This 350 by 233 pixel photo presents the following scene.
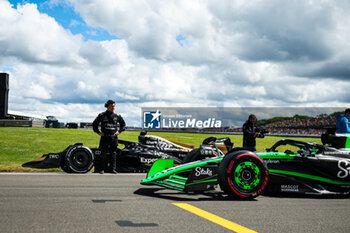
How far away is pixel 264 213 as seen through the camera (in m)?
4.62

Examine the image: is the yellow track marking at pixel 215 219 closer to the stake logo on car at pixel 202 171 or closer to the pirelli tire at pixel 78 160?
the stake logo on car at pixel 202 171

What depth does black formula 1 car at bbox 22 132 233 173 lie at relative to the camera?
9.65 m

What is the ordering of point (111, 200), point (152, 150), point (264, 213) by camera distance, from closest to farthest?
point (264, 213), point (111, 200), point (152, 150)

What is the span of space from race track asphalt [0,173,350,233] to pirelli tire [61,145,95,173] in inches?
113

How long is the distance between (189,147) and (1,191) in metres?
6.22

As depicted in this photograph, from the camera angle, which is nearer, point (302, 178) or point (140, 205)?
point (140, 205)

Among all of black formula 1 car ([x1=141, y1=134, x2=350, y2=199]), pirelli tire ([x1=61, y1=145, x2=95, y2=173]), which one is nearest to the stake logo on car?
black formula 1 car ([x1=141, y1=134, x2=350, y2=199])

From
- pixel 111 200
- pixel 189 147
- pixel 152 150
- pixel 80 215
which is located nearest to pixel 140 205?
pixel 111 200

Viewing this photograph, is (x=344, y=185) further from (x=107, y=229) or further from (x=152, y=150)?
(x=152, y=150)

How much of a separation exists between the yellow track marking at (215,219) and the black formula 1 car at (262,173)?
0.73m

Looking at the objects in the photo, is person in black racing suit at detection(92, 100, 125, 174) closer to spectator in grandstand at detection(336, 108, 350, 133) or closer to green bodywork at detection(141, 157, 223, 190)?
green bodywork at detection(141, 157, 223, 190)

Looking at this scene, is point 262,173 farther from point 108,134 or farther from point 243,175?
point 108,134

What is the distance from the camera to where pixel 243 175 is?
5570 mm

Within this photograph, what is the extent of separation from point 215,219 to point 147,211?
852 millimetres
